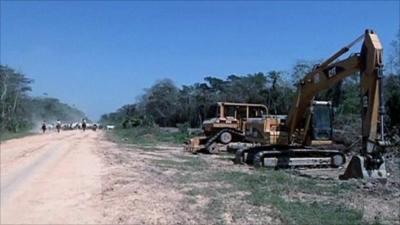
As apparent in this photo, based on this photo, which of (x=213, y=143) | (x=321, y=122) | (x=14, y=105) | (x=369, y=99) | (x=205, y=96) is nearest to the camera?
(x=369, y=99)

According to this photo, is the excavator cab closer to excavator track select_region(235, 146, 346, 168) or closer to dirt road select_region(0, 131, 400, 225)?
excavator track select_region(235, 146, 346, 168)

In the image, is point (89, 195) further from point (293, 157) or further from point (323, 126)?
point (323, 126)

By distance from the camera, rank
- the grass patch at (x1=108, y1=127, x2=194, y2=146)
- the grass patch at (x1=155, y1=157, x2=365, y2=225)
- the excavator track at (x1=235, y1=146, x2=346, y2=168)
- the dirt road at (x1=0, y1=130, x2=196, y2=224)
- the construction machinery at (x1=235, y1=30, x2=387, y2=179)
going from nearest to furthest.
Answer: the grass patch at (x1=155, y1=157, x2=365, y2=225), the dirt road at (x1=0, y1=130, x2=196, y2=224), the construction machinery at (x1=235, y1=30, x2=387, y2=179), the excavator track at (x1=235, y1=146, x2=346, y2=168), the grass patch at (x1=108, y1=127, x2=194, y2=146)

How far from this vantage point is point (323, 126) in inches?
917

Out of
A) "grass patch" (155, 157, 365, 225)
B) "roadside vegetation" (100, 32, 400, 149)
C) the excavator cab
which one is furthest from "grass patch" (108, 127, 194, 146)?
"grass patch" (155, 157, 365, 225)

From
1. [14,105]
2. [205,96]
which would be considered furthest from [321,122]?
[14,105]

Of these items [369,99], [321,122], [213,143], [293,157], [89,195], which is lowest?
[89,195]

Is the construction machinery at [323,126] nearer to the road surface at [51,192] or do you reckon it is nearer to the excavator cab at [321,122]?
the excavator cab at [321,122]

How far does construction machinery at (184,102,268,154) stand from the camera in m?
33.1

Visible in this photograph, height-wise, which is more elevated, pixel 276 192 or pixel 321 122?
pixel 321 122

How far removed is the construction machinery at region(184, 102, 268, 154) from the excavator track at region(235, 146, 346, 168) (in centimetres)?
916

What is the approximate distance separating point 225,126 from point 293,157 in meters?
11.3

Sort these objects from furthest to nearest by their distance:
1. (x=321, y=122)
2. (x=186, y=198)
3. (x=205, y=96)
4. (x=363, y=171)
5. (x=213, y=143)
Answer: (x=205, y=96), (x=213, y=143), (x=321, y=122), (x=363, y=171), (x=186, y=198)

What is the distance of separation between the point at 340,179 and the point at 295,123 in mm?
5812
